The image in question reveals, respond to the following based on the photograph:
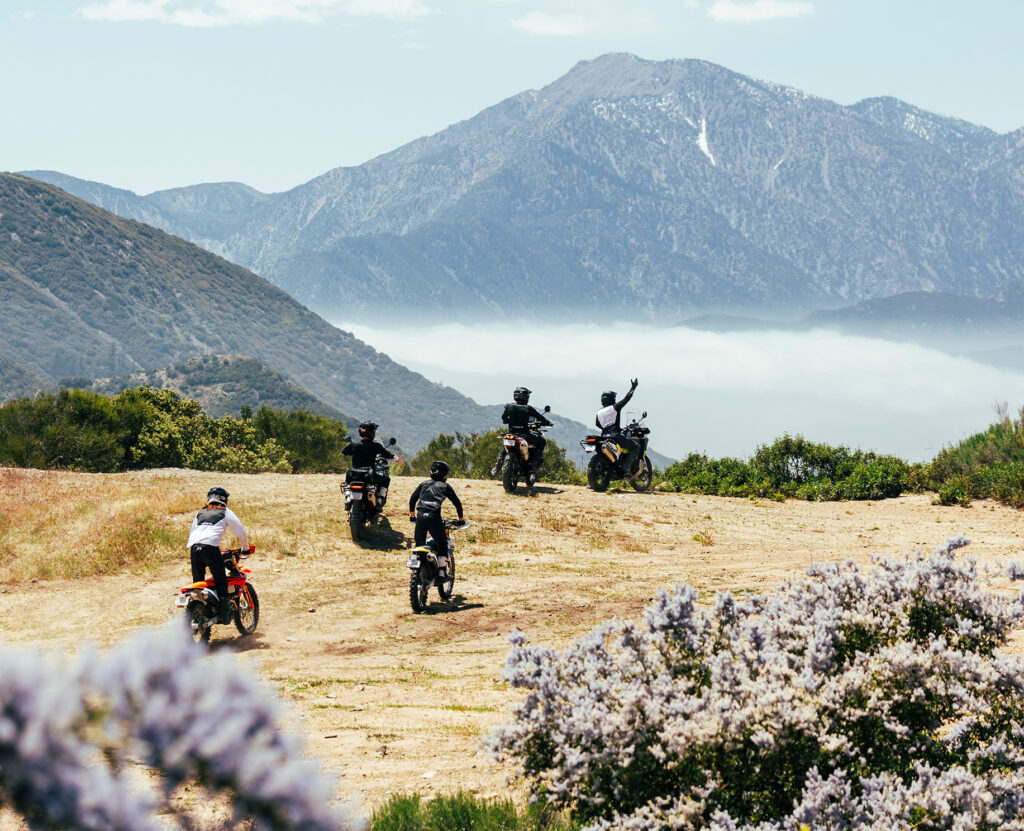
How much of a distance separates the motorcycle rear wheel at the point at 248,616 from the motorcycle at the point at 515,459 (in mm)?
10645

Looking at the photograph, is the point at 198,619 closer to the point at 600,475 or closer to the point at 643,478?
the point at 600,475

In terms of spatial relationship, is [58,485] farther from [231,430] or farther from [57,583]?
[231,430]

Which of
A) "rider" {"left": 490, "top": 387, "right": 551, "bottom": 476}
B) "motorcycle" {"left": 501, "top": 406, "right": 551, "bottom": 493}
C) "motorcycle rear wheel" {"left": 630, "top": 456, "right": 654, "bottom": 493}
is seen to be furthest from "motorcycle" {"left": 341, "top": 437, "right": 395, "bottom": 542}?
"motorcycle rear wheel" {"left": 630, "top": 456, "right": 654, "bottom": 493}

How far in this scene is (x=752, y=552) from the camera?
17938 millimetres

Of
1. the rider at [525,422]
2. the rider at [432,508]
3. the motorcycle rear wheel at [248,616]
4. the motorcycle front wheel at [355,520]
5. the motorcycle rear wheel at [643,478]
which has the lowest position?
the motorcycle rear wheel at [248,616]

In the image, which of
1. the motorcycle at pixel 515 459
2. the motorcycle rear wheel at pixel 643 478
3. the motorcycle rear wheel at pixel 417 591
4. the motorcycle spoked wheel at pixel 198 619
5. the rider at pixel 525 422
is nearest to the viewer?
the motorcycle spoked wheel at pixel 198 619

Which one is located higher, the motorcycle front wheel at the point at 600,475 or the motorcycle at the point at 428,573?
the motorcycle front wheel at the point at 600,475

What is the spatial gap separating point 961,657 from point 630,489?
2000cm

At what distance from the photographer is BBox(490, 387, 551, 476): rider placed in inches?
878

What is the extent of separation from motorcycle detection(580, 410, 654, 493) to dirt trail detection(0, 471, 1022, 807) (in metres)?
0.74

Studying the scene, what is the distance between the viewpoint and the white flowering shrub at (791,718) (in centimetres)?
499

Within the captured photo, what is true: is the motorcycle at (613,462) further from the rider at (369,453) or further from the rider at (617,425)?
the rider at (369,453)

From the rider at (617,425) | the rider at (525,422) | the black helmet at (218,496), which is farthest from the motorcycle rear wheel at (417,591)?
the rider at (617,425)

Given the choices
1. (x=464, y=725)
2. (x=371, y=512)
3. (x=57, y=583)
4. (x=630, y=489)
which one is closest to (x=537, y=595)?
(x=371, y=512)
